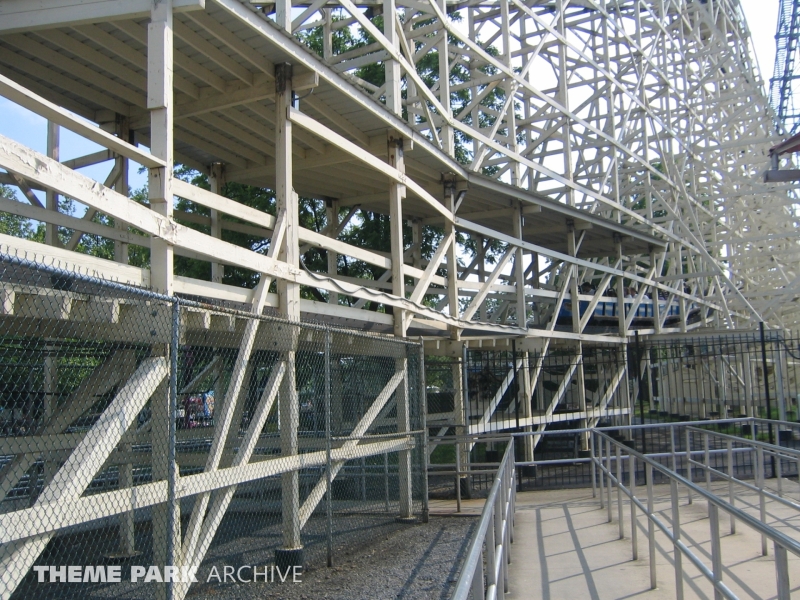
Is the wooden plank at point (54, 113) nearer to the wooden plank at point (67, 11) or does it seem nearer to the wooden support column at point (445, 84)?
the wooden plank at point (67, 11)

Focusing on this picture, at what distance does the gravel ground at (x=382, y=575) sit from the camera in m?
7.45

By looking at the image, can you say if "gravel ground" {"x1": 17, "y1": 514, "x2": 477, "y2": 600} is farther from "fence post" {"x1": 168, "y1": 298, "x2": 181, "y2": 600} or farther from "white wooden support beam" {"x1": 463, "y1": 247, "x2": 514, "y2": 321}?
"white wooden support beam" {"x1": 463, "y1": 247, "x2": 514, "y2": 321}

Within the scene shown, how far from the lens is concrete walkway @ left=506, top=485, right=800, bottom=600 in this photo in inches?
273

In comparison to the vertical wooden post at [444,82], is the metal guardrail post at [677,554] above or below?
below

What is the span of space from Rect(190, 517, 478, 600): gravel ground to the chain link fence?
186 millimetres

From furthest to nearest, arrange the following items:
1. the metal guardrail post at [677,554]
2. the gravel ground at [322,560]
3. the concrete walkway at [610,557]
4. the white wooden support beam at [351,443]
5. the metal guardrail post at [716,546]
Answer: the white wooden support beam at [351,443], the gravel ground at [322,560], the concrete walkway at [610,557], the metal guardrail post at [677,554], the metal guardrail post at [716,546]

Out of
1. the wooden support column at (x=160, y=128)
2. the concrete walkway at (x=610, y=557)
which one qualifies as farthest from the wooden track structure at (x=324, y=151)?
the concrete walkway at (x=610, y=557)

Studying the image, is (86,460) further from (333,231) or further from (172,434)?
(333,231)

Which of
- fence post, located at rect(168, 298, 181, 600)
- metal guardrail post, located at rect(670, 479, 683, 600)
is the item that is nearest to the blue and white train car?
metal guardrail post, located at rect(670, 479, 683, 600)

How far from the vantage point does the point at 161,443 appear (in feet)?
19.8

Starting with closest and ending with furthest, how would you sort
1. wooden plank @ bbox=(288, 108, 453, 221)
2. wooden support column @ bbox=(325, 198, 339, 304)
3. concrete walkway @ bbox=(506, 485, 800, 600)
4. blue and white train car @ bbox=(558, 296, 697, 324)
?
concrete walkway @ bbox=(506, 485, 800, 600) → wooden plank @ bbox=(288, 108, 453, 221) → wooden support column @ bbox=(325, 198, 339, 304) → blue and white train car @ bbox=(558, 296, 697, 324)

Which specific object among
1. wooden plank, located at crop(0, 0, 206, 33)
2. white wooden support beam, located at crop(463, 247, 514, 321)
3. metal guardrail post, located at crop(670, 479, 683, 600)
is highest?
wooden plank, located at crop(0, 0, 206, 33)

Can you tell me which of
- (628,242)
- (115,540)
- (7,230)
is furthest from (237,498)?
(7,230)

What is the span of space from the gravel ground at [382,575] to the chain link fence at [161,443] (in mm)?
186
